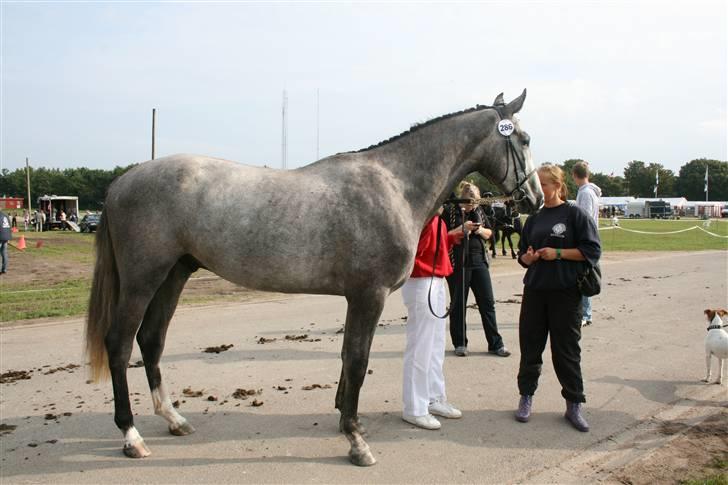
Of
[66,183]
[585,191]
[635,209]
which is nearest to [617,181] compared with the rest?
[635,209]

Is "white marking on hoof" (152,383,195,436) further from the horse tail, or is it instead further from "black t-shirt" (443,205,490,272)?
"black t-shirt" (443,205,490,272)

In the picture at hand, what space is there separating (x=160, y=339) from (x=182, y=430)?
75cm

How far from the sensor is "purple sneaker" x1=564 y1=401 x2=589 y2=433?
4.24 m

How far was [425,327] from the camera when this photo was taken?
14.5ft

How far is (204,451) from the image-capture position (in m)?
3.86

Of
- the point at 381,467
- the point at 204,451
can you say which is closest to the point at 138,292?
the point at 204,451

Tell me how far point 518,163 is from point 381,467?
252 cm

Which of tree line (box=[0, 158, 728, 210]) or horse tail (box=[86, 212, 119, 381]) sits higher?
tree line (box=[0, 158, 728, 210])

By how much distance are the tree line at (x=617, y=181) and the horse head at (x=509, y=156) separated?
93.1m

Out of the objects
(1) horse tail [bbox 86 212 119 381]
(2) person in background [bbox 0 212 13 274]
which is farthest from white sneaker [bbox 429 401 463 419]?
(2) person in background [bbox 0 212 13 274]

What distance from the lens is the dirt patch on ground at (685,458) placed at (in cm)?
345

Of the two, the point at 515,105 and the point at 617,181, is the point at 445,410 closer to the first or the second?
the point at 515,105

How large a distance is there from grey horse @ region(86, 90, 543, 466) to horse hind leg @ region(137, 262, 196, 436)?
15 cm

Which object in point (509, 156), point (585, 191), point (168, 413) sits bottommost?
point (168, 413)
